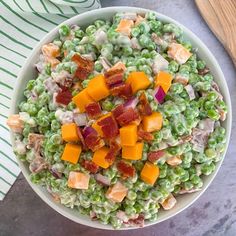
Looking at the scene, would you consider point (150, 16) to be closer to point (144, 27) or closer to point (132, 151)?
point (144, 27)

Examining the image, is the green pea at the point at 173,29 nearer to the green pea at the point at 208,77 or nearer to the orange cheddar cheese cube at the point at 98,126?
the green pea at the point at 208,77

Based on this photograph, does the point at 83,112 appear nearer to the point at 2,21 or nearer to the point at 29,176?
the point at 29,176

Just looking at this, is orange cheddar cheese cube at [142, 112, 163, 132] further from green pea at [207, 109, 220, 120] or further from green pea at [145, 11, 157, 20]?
green pea at [145, 11, 157, 20]

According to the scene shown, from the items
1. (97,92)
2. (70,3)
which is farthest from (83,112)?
(70,3)

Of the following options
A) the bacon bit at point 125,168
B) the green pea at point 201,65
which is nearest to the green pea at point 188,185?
the bacon bit at point 125,168

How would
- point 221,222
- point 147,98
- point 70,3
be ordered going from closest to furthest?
point 147,98 → point 70,3 → point 221,222

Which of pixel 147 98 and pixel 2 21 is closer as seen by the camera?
pixel 147 98
